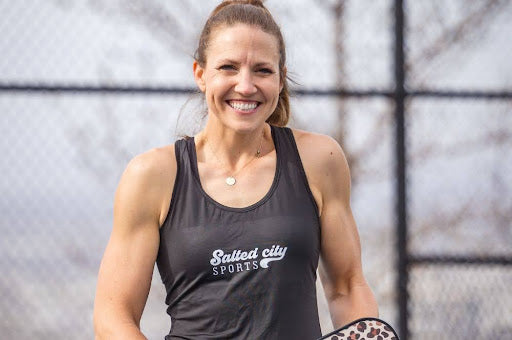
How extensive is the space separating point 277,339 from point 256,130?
0.53 metres

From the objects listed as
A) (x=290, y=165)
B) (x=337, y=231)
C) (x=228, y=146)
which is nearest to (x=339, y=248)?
(x=337, y=231)

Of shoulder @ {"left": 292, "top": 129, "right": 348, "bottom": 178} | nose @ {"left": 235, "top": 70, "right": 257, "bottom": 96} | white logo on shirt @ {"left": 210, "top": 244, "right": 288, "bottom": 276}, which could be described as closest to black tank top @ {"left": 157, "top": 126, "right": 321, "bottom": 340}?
white logo on shirt @ {"left": 210, "top": 244, "right": 288, "bottom": 276}

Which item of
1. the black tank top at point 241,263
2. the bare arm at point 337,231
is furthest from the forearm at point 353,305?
the black tank top at point 241,263

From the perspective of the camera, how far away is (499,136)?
3.55 metres

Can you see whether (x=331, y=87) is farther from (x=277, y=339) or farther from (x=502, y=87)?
(x=277, y=339)

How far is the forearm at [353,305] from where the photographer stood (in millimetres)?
1949

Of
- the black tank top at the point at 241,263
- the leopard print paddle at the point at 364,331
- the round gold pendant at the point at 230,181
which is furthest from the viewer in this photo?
the round gold pendant at the point at 230,181

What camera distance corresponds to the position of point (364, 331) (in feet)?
5.62

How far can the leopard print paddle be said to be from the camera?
169 cm

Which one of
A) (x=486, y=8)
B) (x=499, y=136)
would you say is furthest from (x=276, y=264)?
(x=486, y=8)

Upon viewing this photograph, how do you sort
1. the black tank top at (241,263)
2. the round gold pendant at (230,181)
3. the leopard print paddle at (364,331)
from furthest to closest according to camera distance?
1. the round gold pendant at (230,181)
2. the black tank top at (241,263)
3. the leopard print paddle at (364,331)

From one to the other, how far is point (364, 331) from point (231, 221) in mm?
407

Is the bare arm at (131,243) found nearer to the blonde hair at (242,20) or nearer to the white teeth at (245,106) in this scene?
the white teeth at (245,106)

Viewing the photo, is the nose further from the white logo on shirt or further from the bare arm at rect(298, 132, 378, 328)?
the white logo on shirt
